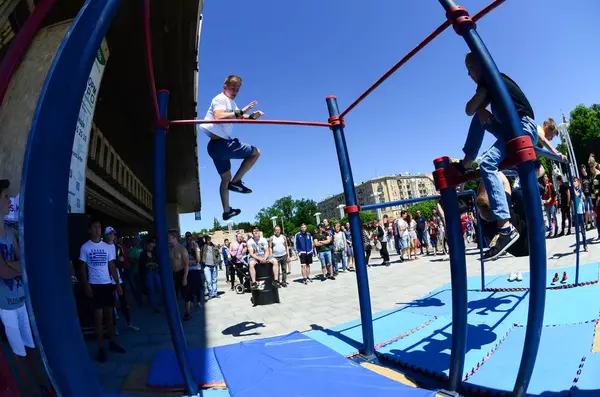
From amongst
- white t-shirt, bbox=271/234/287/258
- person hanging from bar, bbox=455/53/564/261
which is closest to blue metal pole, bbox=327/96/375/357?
person hanging from bar, bbox=455/53/564/261

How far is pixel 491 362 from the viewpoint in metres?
2.41

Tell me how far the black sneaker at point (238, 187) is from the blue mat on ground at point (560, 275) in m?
4.42

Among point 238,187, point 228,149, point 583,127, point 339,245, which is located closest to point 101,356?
point 238,187

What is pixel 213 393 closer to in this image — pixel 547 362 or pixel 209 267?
pixel 547 362

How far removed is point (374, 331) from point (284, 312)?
2320mm

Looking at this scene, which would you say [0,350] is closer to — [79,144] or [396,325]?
[79,144]

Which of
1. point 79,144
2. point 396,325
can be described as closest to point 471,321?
point 396,325

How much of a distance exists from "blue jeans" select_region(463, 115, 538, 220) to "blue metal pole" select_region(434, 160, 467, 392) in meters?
0.34

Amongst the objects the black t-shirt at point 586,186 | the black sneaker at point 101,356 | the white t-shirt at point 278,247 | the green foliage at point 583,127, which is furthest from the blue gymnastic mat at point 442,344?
the green foliage at point 583,127

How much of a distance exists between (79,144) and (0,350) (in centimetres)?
135

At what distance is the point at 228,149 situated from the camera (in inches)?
130

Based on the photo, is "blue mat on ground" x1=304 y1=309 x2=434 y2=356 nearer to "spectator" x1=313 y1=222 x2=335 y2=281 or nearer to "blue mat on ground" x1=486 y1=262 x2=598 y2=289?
"blue mat on ground" x1=486 y1=262 x2=598 y2=289

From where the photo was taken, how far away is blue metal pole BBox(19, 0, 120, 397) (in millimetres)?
701

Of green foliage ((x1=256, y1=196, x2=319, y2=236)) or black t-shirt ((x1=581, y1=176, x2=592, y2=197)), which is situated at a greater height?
green foliage ((x1=256, y1=196, x2=319, y2=236))
